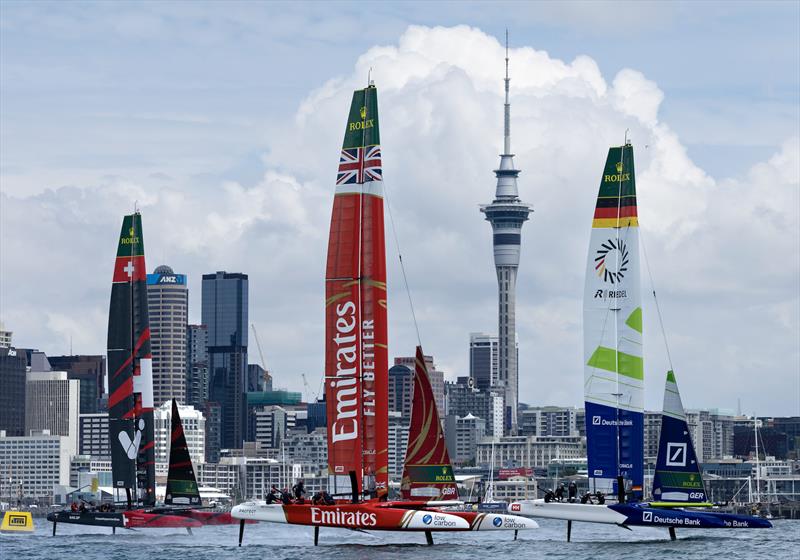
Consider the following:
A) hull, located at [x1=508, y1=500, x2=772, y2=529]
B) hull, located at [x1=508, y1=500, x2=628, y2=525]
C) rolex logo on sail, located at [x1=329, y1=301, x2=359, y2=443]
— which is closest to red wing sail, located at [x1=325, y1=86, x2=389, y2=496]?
rolex logo on sail, located at [x1=329, y1=301, x2=359, y2=443]

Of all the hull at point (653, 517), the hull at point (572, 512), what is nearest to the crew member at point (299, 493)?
the hull at point (572, 512)

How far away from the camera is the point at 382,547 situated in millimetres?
61500

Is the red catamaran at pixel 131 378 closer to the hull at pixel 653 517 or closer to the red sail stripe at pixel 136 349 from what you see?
the red sail stripe at pixel 136 349

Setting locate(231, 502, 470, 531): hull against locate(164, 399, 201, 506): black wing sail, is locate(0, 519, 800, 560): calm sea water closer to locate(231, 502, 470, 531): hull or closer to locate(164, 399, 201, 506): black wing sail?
locate(231, 502, 470, 531): hull

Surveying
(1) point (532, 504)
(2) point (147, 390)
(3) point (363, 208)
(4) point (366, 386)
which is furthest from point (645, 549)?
(2) point (147, 390)

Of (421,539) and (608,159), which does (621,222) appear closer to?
(608,159)

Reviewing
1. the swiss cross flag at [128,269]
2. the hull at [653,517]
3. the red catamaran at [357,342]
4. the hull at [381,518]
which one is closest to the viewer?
the hull at [381,518]

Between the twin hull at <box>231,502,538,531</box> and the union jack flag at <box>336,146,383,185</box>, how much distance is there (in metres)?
11.9

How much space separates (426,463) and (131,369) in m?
27.2

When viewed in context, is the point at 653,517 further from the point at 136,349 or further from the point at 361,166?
the point at 136,349

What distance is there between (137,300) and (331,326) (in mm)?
26314

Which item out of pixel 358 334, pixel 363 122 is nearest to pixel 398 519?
pixel 358 334

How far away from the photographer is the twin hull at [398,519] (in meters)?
58.8

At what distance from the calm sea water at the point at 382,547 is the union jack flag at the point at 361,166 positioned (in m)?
12.9
